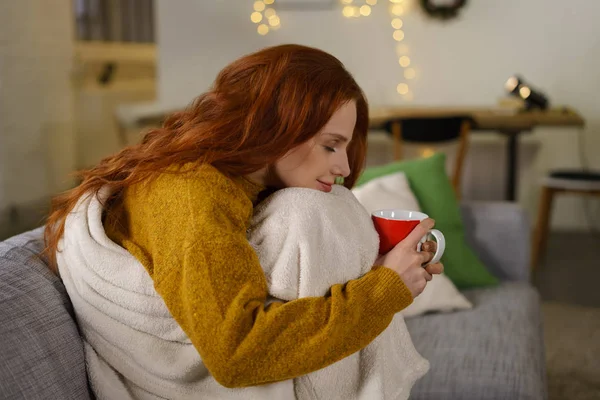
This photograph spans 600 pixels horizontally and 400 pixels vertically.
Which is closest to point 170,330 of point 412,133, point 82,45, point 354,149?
point 354,149

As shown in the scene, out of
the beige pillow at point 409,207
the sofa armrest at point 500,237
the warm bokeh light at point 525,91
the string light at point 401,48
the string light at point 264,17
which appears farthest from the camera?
the string light at point 264,17

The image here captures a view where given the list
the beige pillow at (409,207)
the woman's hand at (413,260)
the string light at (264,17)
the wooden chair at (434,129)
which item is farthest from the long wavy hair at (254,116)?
the string light at (264,17)

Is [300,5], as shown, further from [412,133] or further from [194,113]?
[194,113]

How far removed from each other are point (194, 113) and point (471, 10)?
4.04 metres

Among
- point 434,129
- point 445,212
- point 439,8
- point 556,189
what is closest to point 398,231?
point 445,212

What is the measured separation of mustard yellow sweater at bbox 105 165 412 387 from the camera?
943 millimetres

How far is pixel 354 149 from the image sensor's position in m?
1.40

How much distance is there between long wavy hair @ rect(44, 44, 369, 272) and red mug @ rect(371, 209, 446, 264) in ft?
0.61

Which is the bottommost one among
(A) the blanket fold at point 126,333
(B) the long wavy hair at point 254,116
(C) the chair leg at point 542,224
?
(C) the chair leg at point 542,224

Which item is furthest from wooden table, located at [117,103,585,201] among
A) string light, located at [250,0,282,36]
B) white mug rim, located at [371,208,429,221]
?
white mug rim, located at [371,208,429,221]

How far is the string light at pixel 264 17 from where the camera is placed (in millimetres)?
5129

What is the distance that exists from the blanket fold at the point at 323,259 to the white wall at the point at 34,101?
13.8 ft

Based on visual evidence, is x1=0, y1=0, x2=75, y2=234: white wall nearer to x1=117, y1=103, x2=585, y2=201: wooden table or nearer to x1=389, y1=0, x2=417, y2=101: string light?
x1=117, y1=103, x2=585, y2=201: wooden table

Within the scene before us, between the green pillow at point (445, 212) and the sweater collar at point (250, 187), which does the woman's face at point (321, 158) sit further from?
the green pillow at point (445, 212)
